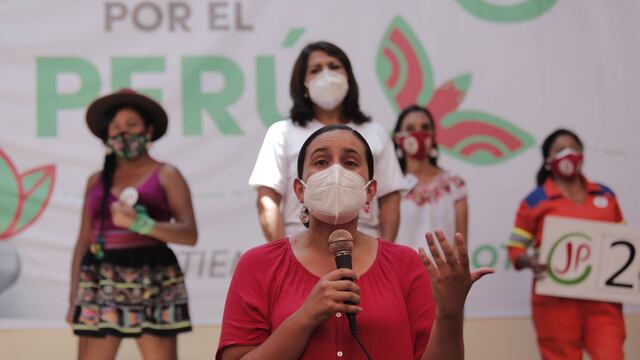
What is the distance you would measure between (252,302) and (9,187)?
11.0 ft

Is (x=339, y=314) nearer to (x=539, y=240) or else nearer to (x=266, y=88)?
(x=539, y=240)

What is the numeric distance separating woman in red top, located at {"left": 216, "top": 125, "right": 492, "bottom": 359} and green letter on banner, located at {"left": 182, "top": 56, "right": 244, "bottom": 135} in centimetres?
284

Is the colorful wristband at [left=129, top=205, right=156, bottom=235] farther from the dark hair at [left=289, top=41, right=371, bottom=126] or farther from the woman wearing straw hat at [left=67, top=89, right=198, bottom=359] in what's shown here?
the dark hair at [left=289, top=41, right=371, bottom=126]

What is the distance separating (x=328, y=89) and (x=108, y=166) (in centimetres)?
129

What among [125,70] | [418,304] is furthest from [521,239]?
[418,304]

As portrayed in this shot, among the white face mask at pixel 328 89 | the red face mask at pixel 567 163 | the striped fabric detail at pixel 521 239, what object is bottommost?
the striped fabric detail at pixel 521 239

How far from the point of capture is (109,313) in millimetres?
3959

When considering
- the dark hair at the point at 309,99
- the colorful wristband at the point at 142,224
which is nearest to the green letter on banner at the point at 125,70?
the colorful wristband at the point at 142,224

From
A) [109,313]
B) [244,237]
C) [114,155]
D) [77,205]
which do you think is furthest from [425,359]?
[77,205]

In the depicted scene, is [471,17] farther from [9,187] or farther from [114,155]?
[9,187]

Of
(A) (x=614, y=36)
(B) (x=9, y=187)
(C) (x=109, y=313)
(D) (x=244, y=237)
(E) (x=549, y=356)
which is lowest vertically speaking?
(E) (x=549, y=356)

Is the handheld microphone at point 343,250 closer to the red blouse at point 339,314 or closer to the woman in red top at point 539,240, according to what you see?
the red blouse at point 339,314

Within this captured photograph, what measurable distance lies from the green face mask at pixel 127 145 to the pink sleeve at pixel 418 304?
7.30 ft

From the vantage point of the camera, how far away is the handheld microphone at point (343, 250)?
1988 mm
